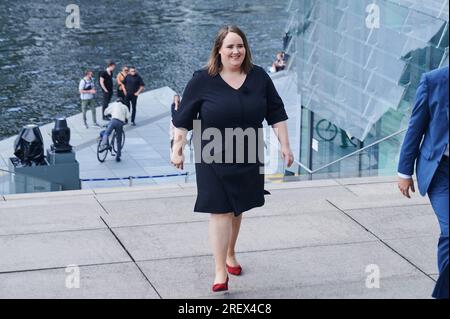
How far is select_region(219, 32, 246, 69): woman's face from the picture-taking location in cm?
617

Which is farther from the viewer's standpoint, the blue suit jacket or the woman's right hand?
the woman's right hand

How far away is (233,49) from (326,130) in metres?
9.83

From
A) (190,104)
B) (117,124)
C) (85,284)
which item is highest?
(190,104)

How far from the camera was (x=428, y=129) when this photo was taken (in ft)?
18.6

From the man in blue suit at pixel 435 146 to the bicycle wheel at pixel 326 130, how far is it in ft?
32.2

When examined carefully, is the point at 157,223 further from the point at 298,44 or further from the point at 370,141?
the point at 298,44

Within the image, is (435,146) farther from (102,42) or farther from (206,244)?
(102,42)

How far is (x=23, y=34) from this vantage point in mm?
36938

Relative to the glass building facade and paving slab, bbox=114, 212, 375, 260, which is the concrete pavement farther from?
the glass building facade

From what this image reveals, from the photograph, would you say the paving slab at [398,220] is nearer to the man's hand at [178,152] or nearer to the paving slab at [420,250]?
the paving slab at [420,250]
